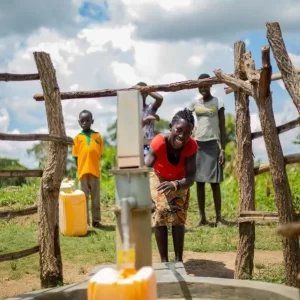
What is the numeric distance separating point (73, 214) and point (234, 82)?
3.19 meters

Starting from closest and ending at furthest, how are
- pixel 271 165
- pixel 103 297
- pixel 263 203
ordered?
pixel 103 297
pixel 271 165
pixel 263 203

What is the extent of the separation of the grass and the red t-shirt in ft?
3.27

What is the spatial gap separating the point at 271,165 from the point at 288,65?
2.14 ft

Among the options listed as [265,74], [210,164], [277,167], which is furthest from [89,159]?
[265,74]

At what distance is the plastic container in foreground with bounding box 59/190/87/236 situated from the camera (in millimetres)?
7242

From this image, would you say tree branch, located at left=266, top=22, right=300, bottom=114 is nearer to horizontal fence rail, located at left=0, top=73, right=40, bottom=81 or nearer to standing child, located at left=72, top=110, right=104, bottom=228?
horizontal fence rail, located at left=0, top=73, right=40, bottom=81

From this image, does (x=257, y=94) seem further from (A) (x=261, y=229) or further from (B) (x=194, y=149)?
(A) (x=261, y=229)

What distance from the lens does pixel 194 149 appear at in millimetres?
4727

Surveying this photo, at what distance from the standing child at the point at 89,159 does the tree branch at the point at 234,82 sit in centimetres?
310


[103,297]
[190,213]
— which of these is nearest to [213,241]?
[190,213]

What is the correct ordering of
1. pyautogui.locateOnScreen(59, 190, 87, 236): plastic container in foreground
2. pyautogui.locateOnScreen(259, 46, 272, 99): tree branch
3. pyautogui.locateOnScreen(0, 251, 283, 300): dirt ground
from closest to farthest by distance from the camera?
pyautogui.locateOnScreen(259, 46, 272, 99): tree branch
pyautogui.locateOnScreen(0, 251, 283, 300): dirt ground
pyautogui.locateOnScreen(59, 190, 87, 236): plastic container in foreground

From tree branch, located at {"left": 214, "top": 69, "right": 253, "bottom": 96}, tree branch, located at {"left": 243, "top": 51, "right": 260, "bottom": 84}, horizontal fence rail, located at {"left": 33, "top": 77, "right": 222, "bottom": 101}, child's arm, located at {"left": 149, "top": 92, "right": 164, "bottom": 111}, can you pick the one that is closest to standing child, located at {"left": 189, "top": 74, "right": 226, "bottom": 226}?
child's arm, located at {"left": 149, "top": 92, "right": 164, "bottom": 111}

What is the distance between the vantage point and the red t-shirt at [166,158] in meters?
4.69

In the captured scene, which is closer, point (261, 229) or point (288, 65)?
point (288, 65)
